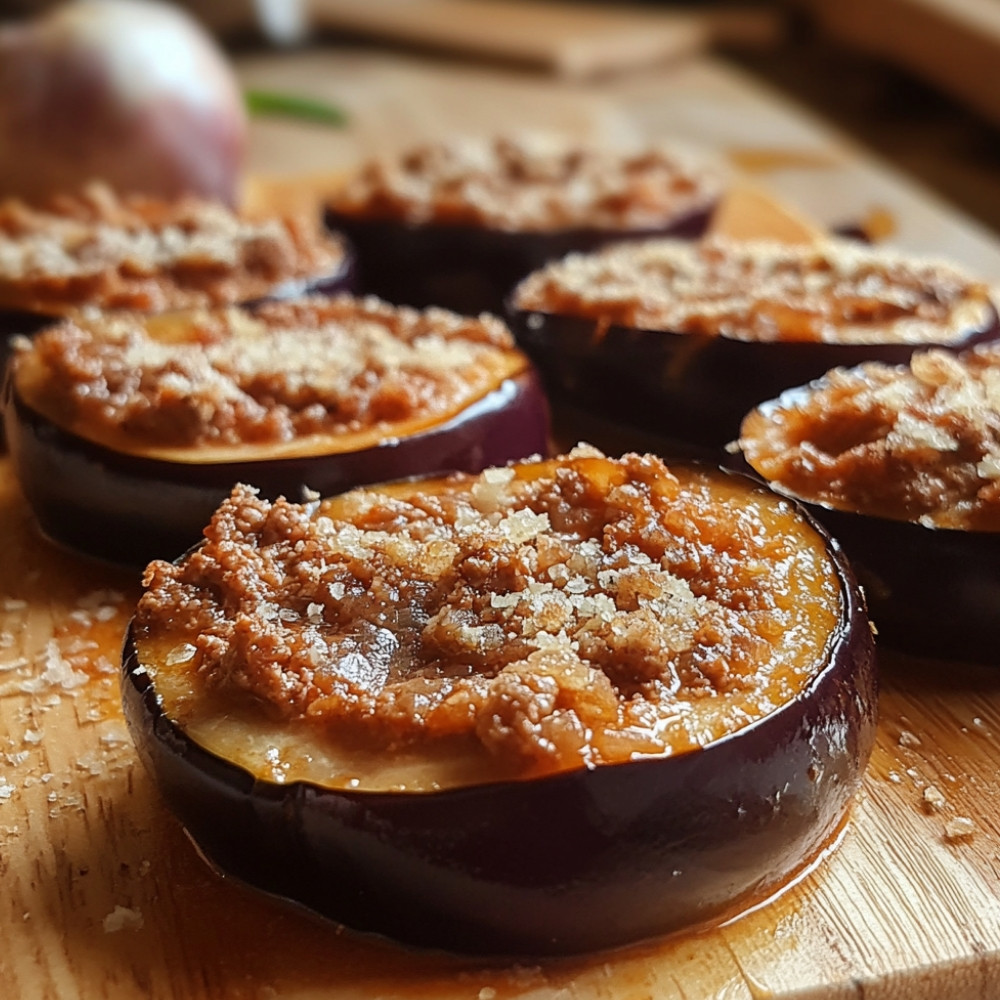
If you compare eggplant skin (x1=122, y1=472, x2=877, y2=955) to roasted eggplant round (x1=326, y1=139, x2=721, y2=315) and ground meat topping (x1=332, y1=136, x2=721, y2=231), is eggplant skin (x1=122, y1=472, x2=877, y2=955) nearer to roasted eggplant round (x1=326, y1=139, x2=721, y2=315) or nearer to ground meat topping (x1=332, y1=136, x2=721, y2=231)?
roasted eggplant round (x1=326, y1=139, x2=721, y2=315)

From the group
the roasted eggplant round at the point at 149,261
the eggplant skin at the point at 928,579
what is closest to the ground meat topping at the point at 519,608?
the eggplant skin at the point at 928,579

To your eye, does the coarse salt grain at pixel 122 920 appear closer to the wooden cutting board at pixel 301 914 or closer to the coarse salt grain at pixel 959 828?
the wooden cutting board at pixel 301 914

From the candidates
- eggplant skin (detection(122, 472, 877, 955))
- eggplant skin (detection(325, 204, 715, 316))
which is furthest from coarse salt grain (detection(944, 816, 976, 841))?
eggplant skin (detection(325, 204, 715, 316))

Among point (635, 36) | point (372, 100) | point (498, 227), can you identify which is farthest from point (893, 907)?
point (635, 36)

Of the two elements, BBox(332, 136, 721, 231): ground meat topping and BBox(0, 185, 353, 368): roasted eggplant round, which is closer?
BBox(0, 185, 353, 368): roasted eggplant round

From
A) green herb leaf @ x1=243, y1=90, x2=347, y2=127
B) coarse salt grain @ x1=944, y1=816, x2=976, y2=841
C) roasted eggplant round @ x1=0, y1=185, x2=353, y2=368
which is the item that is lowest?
green herb leaf @ x1=243, y1=90, x2=347, y2=127
